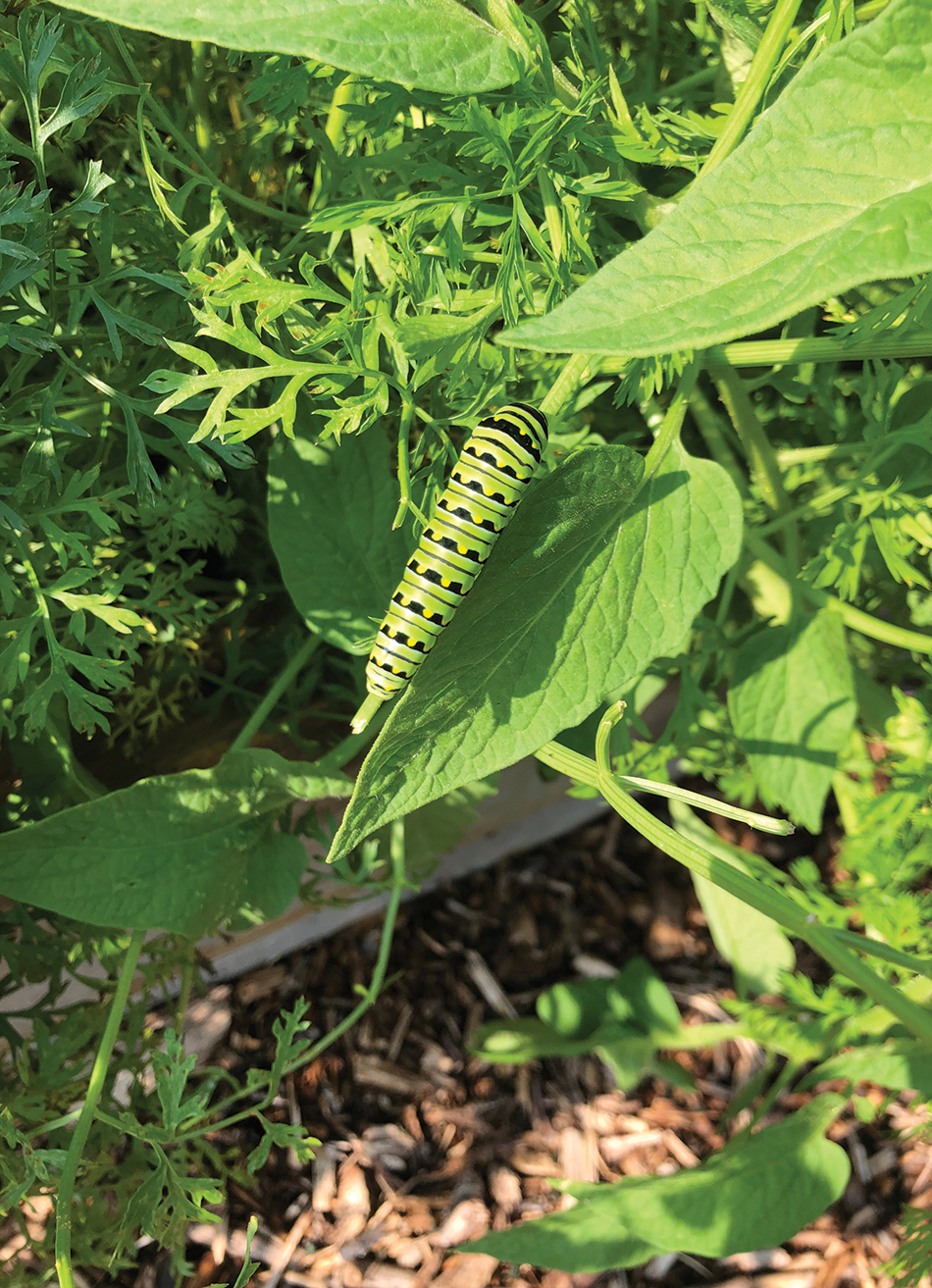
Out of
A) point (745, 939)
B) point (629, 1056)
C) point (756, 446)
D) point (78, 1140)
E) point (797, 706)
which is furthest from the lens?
point (745, 939)

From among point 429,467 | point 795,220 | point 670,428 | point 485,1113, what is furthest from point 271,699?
point 485,1113

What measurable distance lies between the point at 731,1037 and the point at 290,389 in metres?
1.47

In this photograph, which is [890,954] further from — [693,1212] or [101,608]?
[101,608]

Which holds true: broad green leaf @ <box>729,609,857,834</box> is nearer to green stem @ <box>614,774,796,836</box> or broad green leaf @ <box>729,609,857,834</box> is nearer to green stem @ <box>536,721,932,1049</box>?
green stem @ <box>536,721,932,1049</box>

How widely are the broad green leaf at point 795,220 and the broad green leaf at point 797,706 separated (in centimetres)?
79

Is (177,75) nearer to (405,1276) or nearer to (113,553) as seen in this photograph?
(113,553)

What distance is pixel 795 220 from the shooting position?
567 mm

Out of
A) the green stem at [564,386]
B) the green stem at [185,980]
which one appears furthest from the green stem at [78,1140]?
the green stem at [564,386]

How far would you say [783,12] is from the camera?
71 centimetres

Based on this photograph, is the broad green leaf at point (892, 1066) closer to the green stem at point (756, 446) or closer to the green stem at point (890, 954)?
the green stem at point (890, 954)

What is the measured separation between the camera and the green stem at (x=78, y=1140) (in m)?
0.90

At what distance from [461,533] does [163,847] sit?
546 mm

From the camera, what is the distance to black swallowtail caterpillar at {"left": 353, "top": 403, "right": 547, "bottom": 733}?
78 cm

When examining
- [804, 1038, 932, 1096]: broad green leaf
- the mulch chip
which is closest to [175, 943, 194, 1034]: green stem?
the mulch chip
